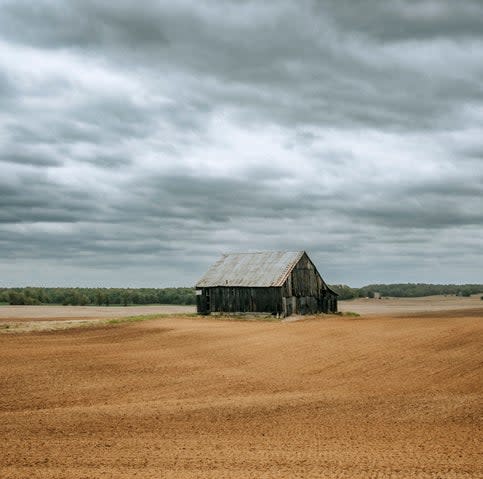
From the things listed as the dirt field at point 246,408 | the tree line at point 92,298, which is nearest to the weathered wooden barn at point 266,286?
the dirt field at point 246,408

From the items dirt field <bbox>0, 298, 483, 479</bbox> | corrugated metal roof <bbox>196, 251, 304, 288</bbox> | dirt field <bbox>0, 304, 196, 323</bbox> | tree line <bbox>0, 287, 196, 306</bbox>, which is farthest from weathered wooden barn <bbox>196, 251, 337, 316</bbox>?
tree line <bbox>0, 287, 196, 306</bbox>

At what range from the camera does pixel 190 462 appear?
38.1 ft

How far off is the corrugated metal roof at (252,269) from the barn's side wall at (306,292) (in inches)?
33.5

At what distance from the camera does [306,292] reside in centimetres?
5641

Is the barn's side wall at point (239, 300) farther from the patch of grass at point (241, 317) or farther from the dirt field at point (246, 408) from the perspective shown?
the dirt field at point (246, 408)

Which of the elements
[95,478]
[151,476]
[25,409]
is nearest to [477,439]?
[151,476]

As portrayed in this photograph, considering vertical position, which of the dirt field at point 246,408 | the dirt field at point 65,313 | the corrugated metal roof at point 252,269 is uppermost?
the corrugated metal roof at point 252,269

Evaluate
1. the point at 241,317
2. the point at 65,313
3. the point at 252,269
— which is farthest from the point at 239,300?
the point at 65,313

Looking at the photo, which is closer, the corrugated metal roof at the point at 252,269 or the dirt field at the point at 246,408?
the dirt field at the point at 246,408

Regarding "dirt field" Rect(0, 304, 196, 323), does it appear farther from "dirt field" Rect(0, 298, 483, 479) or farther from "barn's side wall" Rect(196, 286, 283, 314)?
"dirt field" Rect(0, 298, 483, 479)

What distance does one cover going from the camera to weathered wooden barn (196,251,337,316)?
53500 mm

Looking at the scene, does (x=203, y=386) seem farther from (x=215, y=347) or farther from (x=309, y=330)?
(x=309, y=330)

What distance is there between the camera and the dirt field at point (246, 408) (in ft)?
37.8

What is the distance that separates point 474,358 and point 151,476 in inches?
706
